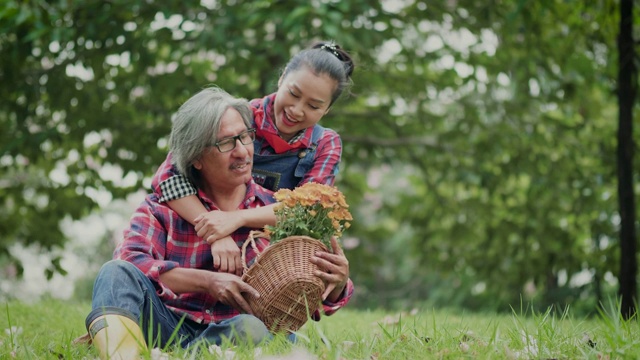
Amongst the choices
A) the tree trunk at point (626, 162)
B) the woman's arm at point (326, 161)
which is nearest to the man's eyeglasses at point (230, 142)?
the woman's arm at point (326, 161)

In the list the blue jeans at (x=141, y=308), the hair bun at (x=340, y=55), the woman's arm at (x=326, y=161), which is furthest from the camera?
the hair bun at (x=340, y=55)

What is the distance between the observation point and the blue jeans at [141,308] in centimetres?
257

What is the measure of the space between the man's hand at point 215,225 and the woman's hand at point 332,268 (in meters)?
0.33

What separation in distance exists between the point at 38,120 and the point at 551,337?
197 inches

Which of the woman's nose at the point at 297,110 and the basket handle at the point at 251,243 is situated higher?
the woman's nose at the point at 297,110

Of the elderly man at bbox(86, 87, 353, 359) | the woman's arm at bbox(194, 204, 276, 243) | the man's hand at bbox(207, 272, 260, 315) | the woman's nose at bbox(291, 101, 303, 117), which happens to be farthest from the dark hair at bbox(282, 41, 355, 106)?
the man's hand at bbox(207, 272, 260, 315)

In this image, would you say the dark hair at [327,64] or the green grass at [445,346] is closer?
the green grass at [445,346]

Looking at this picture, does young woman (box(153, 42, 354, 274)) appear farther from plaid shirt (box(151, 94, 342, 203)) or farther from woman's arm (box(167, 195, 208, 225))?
woman's arm (box(167, 195, 208, 225))

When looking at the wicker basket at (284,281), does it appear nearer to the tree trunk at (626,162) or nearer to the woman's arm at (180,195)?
the woman's arm at (180,195)

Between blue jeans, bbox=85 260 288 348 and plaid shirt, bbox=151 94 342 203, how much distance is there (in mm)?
369

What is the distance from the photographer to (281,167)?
3.35 m

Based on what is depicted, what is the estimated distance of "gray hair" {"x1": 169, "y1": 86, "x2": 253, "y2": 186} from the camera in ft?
9.38

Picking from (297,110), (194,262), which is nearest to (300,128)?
(297,110)

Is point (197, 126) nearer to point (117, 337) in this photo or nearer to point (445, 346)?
point (117, 337)
